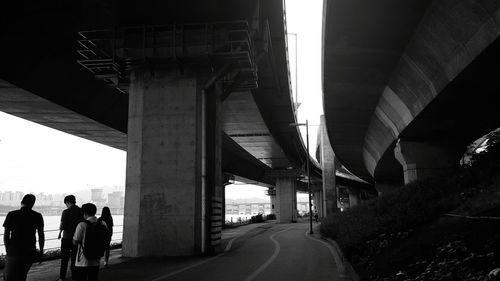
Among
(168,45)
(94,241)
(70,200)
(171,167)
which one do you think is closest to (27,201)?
(94,241)

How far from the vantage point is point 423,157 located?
22688mm

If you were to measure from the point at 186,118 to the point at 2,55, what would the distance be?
20.0ft

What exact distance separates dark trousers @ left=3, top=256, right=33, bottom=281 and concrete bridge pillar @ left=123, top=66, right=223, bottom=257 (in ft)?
27.3

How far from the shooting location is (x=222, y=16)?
1527 cm

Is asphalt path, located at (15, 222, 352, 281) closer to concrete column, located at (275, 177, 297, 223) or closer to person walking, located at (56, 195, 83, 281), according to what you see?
person walking, located at (56, 195, 83, 281)

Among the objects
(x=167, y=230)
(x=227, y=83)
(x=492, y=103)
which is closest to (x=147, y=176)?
(x=167, y=230)

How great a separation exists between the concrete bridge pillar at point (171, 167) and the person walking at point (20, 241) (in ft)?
26.8

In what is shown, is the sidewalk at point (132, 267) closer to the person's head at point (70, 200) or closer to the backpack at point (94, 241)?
the person's head at point (70, 200)

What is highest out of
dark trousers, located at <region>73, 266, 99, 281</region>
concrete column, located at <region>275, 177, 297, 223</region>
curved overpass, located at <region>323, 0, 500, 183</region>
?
A: curved overpass, located at <region>323, 0, 500, 183</region>

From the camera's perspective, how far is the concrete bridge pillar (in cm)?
1460

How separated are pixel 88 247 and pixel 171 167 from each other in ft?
29.8

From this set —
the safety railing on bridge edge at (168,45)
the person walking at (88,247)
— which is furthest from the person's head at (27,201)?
the safety railing on bridge edge at (168,45)

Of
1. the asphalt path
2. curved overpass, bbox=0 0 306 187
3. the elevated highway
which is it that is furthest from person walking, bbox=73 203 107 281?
curved overpass, bbox=0 0 306 187

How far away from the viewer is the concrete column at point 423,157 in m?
22.5
